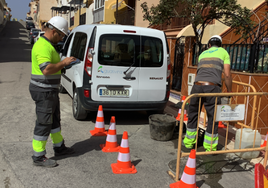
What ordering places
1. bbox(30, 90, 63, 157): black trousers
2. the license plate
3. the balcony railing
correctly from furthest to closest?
1. the balcony railing
2. the license plate
3. bbox(30, 90, 63, 157): black trousers

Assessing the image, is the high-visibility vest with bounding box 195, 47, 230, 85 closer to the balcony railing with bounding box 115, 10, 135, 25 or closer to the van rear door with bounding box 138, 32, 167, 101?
the van rear door with bounding box 138, 32, 167, 101

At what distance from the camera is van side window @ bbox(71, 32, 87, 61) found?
5918 millimetres

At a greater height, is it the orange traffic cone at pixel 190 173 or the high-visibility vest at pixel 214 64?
the high-visibility vest at pixel 214 64

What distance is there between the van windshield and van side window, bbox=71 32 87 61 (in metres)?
0.53

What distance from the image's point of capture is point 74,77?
20.6ft

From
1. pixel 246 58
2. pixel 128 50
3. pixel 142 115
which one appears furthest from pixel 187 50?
pixel 128 50

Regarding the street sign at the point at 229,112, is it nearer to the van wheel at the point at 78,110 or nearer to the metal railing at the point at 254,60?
the metal railing at the point at 254,60

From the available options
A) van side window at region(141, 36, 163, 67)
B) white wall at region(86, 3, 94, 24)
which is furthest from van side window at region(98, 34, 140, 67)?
white wall at region(86, 3, 94, 24)

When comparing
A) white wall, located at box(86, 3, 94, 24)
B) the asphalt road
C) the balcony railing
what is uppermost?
white wall, located at box(86, 3, 94, 24)

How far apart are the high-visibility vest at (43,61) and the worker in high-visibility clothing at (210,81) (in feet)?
7.67

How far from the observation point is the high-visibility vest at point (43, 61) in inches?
144

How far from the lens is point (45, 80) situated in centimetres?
379

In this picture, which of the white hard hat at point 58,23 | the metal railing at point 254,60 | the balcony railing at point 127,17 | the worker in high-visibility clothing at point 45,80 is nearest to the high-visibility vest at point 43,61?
the worker in high-visibility clothing at point 45,80

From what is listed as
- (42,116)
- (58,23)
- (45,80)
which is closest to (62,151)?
(42,116)
